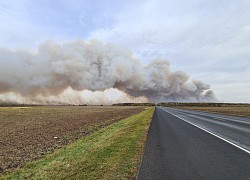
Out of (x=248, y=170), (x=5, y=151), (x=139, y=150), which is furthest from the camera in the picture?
(x=5, y=151)

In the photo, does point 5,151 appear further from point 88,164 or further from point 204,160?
point 204,160

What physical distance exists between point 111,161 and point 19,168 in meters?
3.45

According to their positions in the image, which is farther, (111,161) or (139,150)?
(139,150)

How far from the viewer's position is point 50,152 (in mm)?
13469

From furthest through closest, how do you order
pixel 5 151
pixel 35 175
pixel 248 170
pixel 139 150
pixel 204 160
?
pixel 5 151 < pixel 139 150 < pixel 204 160 < pixel 35 175 < pixel 248 170

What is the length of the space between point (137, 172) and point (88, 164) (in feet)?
7.25

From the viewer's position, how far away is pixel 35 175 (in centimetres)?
884

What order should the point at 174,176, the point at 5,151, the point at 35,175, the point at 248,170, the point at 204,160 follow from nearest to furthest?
the point at 174,176 → the point at 248,170 → the point at 35,175 → the point at 204,160 → the point at 5,151

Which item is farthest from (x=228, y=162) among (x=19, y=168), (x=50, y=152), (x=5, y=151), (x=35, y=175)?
(x=5, y=151)

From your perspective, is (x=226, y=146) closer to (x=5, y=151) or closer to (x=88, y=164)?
(x=88, y=164)

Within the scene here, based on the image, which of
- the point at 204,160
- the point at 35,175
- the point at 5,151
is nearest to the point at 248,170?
the point at 204,160

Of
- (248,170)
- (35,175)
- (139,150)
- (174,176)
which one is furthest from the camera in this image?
(139,150)

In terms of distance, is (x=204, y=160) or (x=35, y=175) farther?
(x=204, y=160)

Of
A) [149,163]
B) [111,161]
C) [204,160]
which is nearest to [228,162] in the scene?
[204,160]
